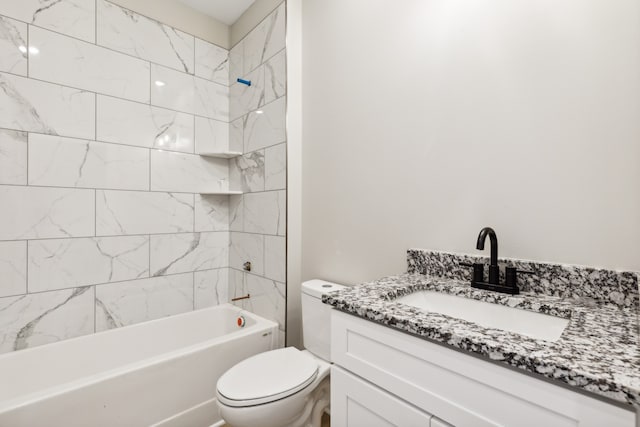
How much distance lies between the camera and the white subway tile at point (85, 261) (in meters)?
1.78

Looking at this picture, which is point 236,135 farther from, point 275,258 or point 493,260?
point 493,260

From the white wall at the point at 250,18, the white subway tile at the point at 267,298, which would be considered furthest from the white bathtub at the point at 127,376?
the white wall at the point at 250,18

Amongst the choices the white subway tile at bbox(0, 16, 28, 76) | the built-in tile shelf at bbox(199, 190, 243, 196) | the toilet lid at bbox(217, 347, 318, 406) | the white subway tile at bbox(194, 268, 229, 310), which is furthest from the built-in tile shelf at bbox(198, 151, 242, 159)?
the toilet lid at bbox(217, 347, 318, 406)

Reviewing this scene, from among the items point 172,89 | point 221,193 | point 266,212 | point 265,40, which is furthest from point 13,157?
point 265,40

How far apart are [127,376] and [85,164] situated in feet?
4.27

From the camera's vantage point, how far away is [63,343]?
1.79 m

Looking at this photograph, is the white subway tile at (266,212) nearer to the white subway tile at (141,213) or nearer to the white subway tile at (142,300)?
the white subway tile at (141,213)

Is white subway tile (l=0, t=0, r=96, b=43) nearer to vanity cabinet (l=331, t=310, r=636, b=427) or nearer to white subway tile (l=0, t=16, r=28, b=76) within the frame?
white subway tile (l=0, t=16, r=28, b=76)

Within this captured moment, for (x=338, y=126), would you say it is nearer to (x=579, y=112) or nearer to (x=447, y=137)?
(x=447, y=137)

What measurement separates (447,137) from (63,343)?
2363mm

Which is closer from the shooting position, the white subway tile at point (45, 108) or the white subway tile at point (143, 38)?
the white subway tile at point (45, 108)

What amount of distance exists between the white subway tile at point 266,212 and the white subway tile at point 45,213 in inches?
38.8

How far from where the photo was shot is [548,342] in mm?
662

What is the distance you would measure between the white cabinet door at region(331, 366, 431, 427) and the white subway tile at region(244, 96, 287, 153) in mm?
1522
